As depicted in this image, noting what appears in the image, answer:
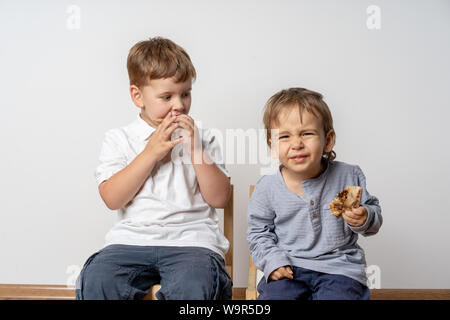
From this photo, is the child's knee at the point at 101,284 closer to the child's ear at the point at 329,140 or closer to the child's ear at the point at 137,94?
the child's ear at the point at 137,94

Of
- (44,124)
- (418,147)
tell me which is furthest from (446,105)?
(44,124)

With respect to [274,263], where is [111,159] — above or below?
above

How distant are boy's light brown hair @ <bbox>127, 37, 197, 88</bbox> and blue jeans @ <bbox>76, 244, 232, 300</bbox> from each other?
0.42 metres

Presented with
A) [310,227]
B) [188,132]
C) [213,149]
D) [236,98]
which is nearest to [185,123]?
[188,132]

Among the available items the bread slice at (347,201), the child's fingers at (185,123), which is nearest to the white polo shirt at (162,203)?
the child's fingers at (185,123)

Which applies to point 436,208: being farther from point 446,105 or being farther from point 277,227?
point 277,227

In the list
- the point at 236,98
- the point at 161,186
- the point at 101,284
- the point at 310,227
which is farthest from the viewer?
the point at 236,98

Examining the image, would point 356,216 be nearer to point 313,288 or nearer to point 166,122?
point 313,288

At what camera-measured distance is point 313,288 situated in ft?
3.38

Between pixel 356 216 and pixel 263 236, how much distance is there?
234mm

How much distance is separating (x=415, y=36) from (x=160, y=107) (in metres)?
0.97

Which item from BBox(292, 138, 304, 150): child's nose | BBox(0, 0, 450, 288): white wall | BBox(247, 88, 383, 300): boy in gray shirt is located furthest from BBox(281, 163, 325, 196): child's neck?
BBox(0, 0, 450, 288): white wall

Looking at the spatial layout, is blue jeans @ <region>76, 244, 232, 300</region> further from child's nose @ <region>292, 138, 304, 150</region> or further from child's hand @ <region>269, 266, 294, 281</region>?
child's nose @ <region>292, 138, 304, 150</region>

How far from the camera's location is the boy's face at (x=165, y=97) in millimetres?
1153
